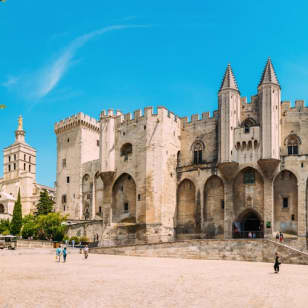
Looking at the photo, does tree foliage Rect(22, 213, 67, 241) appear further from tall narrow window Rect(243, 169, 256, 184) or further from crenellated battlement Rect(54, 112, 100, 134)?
tall narrow window Rect(243, 169, 256, 184)

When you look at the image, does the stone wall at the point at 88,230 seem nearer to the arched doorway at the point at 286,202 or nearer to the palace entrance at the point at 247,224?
the palace entrance at the point at 247,224

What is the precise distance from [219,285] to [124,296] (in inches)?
197

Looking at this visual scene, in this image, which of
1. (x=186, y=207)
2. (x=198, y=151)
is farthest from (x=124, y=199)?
(x=198, y=151)

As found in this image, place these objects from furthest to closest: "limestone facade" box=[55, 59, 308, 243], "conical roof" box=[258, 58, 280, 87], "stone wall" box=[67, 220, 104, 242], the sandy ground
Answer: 1. "stone wall" box=[67, 220, 104, 242]
2. "conical roof" box=[258, 58, 280, 87]
3. "limestone facade" box=[55, 59, 308, 243]
4. the sandy ground

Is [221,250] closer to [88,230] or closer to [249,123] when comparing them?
[249,123]

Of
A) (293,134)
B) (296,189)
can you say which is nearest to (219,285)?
(296,189)

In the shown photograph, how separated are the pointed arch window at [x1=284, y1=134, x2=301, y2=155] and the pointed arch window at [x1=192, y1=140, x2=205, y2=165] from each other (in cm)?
824

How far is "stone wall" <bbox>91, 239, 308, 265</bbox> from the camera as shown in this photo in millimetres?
31281

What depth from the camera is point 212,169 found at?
43.4 m

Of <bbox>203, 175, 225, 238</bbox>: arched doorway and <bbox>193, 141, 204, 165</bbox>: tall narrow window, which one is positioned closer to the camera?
<bbox>203, 175, 225, 238</bbox>: arched doorway

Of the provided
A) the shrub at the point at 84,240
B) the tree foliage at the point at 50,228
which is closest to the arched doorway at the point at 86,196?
the tree foliage at the point at 50,228

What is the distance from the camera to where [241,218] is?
137 feet

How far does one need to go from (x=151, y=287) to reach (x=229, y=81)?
28.5 metres

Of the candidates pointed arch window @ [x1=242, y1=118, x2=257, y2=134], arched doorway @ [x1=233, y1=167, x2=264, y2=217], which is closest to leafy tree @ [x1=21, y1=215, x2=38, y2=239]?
arched doorway @ [x1=233, y1=167, x2=264, y2=217]
